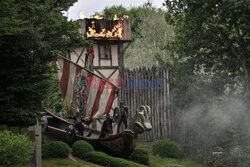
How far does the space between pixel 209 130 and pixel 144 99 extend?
4.88 metres

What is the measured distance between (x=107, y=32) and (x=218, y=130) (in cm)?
944

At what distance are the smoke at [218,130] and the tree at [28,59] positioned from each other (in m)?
8.50

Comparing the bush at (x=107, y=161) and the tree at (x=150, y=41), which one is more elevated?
the tree at (x=150, y=41)

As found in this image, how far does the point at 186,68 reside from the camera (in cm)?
1922

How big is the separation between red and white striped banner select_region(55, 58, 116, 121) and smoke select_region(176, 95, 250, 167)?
513 cm

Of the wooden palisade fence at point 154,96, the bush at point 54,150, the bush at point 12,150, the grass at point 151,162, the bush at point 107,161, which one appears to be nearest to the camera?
the bush at point 12,150

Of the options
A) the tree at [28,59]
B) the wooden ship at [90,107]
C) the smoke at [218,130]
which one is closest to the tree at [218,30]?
the smoke at [218,130]

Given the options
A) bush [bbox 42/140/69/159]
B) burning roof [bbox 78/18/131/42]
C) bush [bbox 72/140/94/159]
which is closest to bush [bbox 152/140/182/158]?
bush [bbox 72/140/94/159]

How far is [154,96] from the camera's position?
66.8ft

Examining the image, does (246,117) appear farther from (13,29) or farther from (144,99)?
(13,29)

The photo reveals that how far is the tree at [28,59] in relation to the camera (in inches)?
406

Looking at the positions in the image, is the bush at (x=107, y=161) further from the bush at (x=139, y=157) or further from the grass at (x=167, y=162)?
the grass at (x=167, y=162)

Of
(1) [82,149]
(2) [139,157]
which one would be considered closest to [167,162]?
(2) [139,157]

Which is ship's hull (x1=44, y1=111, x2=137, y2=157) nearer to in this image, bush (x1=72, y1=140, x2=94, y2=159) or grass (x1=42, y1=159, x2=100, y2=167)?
bush (x1=72, y1=140, x2=94, y2=159)
